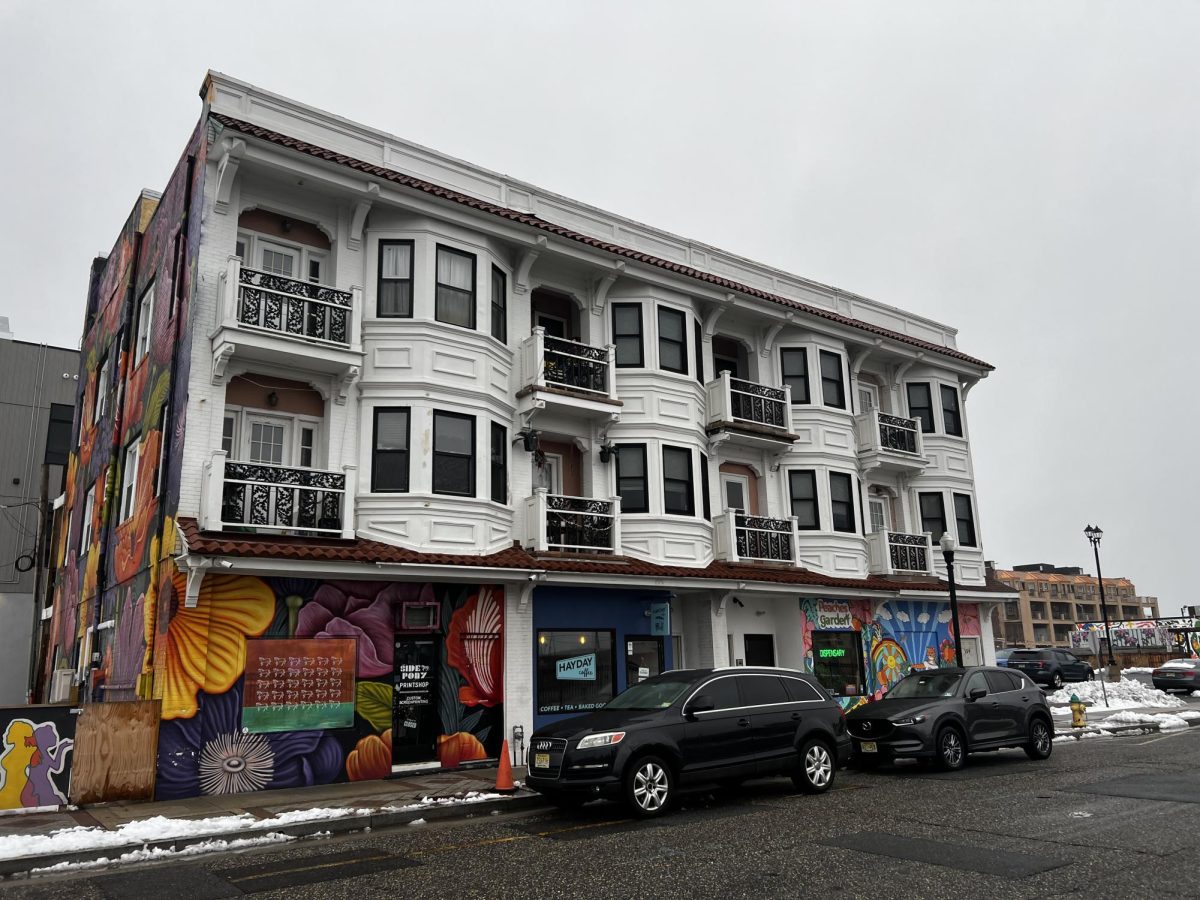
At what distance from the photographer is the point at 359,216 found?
16.3 meters

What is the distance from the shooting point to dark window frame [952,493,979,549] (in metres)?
26.4

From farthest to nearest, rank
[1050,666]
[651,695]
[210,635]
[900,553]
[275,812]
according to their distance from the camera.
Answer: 1. [1050,666]
2. [900,553]
3. [210,635]
4. [651,695]
5. [275,812]

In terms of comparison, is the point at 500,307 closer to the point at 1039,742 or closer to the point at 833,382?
the point at 833,382

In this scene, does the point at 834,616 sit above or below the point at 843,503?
below

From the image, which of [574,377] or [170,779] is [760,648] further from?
[170,779]

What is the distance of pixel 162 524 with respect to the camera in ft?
47.5

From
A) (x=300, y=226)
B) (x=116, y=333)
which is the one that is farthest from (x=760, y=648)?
(x=116, y=333)

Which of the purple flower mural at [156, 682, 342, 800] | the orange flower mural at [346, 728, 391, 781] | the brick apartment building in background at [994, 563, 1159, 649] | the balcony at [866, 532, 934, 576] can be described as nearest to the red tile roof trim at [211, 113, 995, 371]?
the balcony at [866, 532, 934, 576]

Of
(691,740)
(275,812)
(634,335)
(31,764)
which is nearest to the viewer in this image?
(275,812)

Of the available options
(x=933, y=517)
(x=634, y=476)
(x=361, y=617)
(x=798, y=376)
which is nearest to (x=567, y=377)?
(x=634, y=476)

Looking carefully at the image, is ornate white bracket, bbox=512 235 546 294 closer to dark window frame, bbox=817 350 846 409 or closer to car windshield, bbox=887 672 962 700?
dark window frame, bbox=817 350 846 409

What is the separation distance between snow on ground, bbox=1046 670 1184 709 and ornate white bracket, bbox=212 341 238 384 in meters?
27.1

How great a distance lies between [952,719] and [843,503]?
9.17 meters

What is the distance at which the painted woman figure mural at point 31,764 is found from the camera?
1152 centimetres
